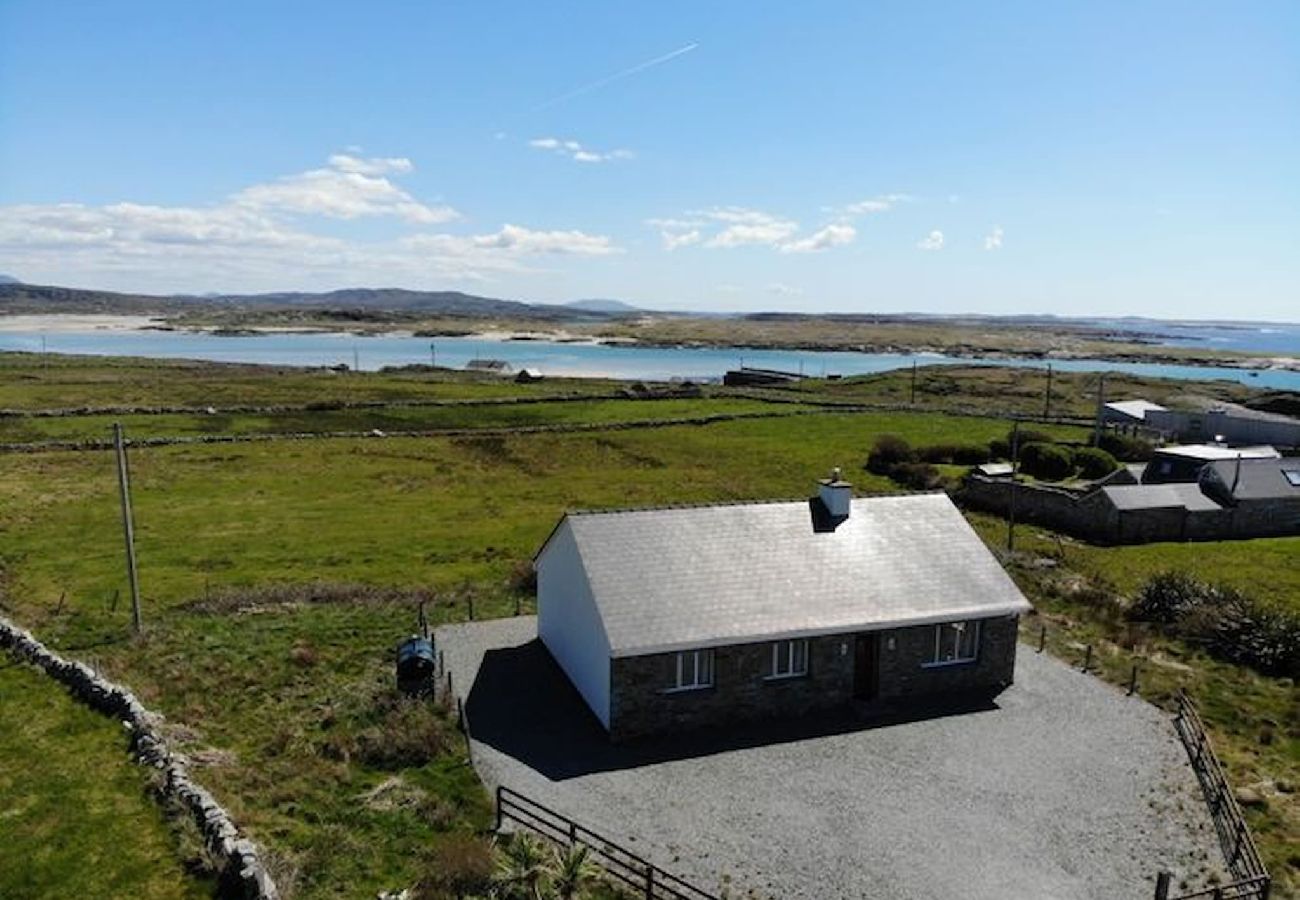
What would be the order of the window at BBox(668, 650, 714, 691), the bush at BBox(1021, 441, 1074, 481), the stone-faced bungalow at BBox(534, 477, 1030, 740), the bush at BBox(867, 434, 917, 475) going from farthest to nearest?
the bush at BBox(867, 434, 917, 475) → the bush at BBox(1021, 441, 1074, 481) → the window at BBox(668, 650, 714, 691) → the stone-faced bungalow at BBox(534, 477, 1030, 740)

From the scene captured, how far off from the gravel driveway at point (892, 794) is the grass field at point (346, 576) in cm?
205

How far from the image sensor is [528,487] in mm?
56094

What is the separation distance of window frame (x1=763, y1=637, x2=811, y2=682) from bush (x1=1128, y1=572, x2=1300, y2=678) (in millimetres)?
16029

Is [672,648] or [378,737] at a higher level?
[672,648]

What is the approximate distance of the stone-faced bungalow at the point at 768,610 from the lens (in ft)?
73.3

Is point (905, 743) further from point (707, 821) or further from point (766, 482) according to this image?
point (766, 482)

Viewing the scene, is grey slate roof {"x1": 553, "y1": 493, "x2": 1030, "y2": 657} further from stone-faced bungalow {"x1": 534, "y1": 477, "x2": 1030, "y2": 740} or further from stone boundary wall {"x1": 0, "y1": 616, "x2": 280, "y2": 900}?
stone boundary wall {"x1": 0, "y1": 616, "x2": 280, "y2": 900}

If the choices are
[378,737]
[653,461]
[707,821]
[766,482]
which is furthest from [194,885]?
[653,461]

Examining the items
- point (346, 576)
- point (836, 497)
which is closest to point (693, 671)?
point (836, 497)

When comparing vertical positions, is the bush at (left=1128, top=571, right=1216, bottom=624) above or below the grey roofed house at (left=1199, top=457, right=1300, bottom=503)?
below

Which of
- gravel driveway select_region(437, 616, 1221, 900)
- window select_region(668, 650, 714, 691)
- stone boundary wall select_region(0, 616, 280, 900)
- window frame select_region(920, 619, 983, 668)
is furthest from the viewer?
window frame select_region(920, 619, 983, 668)

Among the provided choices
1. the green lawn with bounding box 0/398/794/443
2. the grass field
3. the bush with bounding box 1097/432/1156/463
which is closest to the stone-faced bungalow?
the grass field

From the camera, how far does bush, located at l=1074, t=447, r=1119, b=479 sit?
56625 mm

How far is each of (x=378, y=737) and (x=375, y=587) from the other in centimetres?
1456
